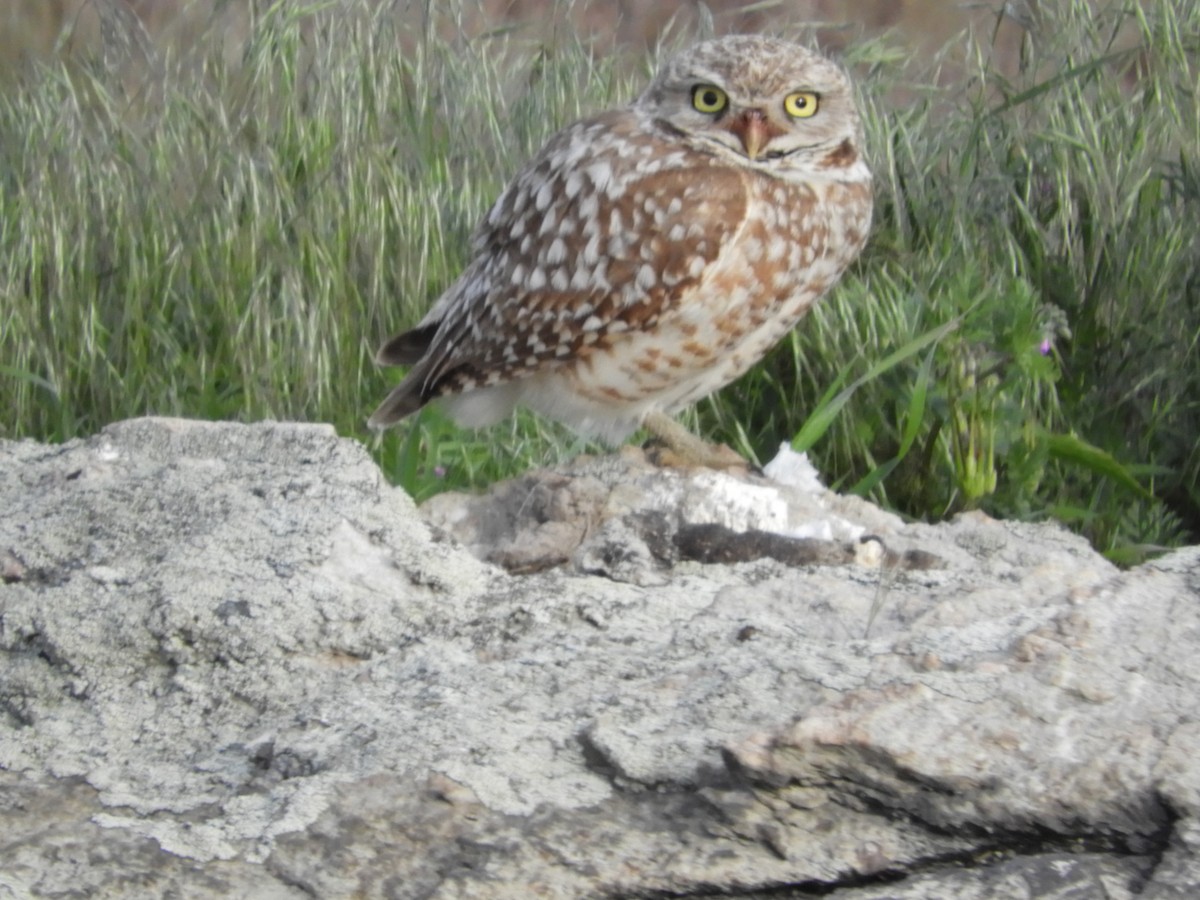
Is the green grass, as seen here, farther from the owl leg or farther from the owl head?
the owl head

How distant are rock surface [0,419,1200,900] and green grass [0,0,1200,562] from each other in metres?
0.95

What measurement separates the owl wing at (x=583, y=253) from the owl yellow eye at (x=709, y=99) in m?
0.10

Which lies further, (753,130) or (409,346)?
(409,346)

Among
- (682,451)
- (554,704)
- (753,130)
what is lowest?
(682,451)

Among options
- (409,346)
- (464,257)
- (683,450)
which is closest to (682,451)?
(683,450)

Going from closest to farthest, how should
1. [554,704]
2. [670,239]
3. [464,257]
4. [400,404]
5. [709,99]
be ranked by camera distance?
[554,704]
[670,239]
[709,99]
[400,404]
[464,257]

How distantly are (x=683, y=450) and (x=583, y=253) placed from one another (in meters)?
0.49

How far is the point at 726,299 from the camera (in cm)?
308

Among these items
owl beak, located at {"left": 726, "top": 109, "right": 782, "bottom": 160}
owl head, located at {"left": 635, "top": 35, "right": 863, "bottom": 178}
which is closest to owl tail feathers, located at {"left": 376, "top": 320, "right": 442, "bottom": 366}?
owl head, located at {"left": 635, "top": 35, "right": 863, "bottom": 178}

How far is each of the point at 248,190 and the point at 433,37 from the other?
826 mm

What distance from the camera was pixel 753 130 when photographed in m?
3.08

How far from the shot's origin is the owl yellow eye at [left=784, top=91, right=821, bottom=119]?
3.14 metres

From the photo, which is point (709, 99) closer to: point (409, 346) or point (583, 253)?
point (583, 253)

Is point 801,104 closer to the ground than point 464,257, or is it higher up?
higher up
